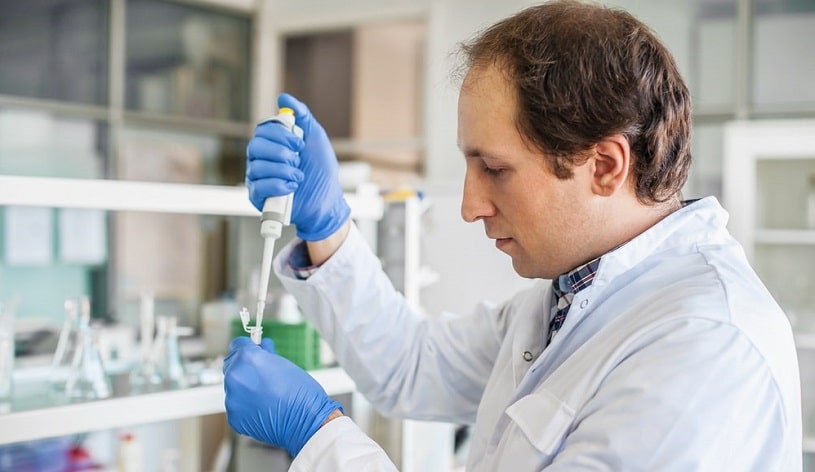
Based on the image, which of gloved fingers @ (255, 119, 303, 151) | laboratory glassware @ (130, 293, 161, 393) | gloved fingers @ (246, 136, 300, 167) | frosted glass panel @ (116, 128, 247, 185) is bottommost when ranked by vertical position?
laboratory glassware @ (130, 293, 161, 393)

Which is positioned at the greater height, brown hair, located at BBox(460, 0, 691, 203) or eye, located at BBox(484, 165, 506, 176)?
brown hair, located at BBox(460, 0, 691, 203)

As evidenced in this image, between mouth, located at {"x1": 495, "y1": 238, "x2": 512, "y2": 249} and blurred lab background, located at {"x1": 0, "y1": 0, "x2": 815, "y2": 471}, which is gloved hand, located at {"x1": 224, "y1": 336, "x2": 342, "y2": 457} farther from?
blurred lab background, located at {"x1": 0, "y1": 0, "x2": 815, "y2": 471}

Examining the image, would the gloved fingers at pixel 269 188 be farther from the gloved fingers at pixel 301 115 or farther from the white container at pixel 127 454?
the white container at pixel 127 454

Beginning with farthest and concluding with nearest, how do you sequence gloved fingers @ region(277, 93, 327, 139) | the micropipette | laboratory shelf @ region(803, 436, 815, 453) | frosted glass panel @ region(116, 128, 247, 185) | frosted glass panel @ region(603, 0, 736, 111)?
frosted glass panel @ region(116, 128, 247, 185)
frosted glass panel @ region(603, 0, 736, 111)
laboratory shelf @ region(803, 436, 815, 453)
gloved fingers @ region(277, 93, 327, 139)
the micropipette

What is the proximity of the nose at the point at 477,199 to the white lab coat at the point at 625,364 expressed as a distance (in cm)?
17

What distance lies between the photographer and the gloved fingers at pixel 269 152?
1.17 metres

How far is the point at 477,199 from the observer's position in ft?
3.42

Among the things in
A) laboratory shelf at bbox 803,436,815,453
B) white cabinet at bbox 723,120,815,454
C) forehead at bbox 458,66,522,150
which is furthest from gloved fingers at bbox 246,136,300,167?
laboratory shelf at bbox 803,436,815,453

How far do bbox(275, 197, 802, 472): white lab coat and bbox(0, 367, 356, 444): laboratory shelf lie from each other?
249mm

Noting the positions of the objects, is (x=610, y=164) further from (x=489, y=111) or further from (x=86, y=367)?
(x=86, y=367)

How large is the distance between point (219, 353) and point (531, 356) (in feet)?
2.69

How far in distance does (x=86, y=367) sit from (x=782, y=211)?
271 centimetres

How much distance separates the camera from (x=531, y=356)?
1137 millimetres

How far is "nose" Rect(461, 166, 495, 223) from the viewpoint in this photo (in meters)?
1.04
